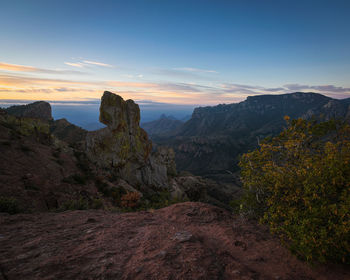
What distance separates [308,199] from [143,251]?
16.3 feet

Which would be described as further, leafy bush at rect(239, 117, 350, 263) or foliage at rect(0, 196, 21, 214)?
foliage at rect(0, 196, 21, 214)

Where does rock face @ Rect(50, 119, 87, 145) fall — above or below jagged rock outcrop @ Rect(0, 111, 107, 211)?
below

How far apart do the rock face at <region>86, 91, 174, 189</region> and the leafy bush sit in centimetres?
2044

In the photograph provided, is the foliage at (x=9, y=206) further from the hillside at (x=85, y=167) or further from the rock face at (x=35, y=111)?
the rock face at (x=35, y=111)

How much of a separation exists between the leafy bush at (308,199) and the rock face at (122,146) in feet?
67.1

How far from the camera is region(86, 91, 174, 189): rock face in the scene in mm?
25719

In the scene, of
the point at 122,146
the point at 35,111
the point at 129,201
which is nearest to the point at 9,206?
the point at 129,201

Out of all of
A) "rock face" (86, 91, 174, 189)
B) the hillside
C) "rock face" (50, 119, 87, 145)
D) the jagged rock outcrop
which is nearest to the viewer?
the jagged rock outcrop

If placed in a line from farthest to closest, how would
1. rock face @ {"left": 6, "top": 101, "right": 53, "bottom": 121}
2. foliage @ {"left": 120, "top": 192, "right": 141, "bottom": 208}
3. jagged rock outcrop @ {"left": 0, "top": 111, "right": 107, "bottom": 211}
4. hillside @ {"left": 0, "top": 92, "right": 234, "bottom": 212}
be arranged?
rock face @ {"left": 6, "top": 101, "right": 53, "bottom": 121}
foliage @ {"left": 120, "top": 192, "right": 141, "bottom": 208}
hillside @ {"left": 0, "top": 92, "right": 234, "bottom": 212}
jagged rock outcrop @ {"left": 0, "top": 111, "right": 107, "bottom": 211}

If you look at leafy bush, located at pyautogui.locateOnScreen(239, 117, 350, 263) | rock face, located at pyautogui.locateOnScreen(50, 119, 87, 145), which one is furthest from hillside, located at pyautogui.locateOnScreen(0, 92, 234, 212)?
rock face, located at pyautogui.locateOnScreen(50, 119, 87, 145)

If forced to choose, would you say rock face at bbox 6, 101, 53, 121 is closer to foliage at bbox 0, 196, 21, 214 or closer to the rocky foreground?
foliage at bbox 0, 196, 21, 214

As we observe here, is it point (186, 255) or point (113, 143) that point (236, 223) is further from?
point (113, 143)

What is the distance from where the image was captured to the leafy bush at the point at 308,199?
4121 millimetres

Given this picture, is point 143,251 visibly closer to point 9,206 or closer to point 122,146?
point 9,206
